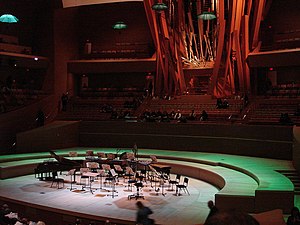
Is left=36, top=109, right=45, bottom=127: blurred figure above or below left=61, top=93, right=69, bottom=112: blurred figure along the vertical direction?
below

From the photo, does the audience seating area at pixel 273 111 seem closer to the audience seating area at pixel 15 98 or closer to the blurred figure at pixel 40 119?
the blurred figure at pixel 40 119

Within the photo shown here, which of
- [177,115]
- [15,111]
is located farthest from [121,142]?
[15,111]

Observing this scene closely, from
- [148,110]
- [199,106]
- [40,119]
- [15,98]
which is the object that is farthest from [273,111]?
[15,98]

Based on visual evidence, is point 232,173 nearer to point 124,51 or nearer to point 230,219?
point 230,219

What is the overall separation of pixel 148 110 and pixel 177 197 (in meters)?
10.2

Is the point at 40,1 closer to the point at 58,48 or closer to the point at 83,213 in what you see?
the point at 58,48

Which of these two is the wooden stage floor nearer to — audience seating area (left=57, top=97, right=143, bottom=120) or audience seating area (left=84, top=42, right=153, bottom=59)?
audience seating area (left=57, top=97, right=143, bottom=120)

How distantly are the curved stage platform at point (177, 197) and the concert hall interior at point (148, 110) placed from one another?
4 cm

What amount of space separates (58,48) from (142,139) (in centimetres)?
931

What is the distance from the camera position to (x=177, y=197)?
37.3ft

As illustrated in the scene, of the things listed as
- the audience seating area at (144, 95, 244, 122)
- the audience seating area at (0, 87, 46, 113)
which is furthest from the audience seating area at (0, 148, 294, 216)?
the audience seating area at (0, 87, 46, 113)

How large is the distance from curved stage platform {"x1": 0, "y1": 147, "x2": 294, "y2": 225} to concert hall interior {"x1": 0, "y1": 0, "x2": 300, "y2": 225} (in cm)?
4

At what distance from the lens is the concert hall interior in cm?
1098

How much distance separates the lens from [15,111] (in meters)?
19.6
